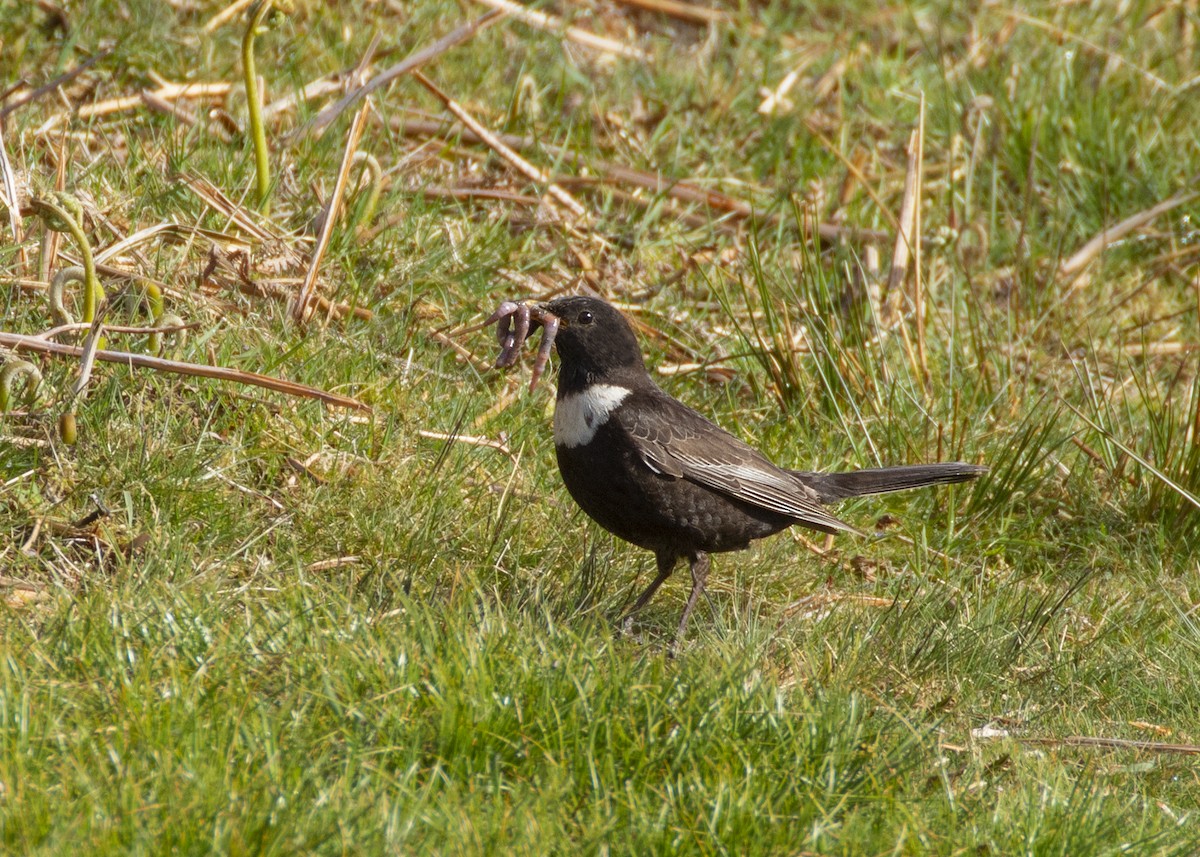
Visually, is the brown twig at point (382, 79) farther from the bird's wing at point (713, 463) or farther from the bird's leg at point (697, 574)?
the bird's leg at point (697, 574)

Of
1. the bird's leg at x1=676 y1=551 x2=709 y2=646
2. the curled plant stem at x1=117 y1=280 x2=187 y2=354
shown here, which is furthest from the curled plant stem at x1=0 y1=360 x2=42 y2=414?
the bird's leg at x1=676 y1=551 x2=709 y2=646

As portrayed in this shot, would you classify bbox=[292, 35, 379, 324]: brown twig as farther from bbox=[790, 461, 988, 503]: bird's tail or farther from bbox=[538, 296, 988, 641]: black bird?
bbox=[790, 461, 988, 503]: bird's tail

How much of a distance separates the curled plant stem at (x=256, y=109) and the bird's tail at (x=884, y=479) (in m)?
2.47

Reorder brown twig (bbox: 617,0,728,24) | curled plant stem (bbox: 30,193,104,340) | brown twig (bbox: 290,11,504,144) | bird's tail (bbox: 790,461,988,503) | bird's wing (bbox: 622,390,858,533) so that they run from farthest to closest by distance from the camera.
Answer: brown twig (bbox: 617,0,728,24) → brown twig (bbox: 290,11,504,144) → bird's tail (bbox: 790,461,988,503) → bird's wing (bbox: 622,390,858,533) → curled plant stem (bbox: 30,193,104,340)

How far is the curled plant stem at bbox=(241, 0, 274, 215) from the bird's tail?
2.47m

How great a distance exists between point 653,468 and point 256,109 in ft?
7.33

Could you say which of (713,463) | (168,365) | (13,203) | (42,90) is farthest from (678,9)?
(168,365)

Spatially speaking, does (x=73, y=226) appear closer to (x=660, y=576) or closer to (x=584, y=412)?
(x=584, y=412)

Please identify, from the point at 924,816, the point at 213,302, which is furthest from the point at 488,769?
the point at 213,302

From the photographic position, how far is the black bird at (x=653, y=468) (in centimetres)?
469

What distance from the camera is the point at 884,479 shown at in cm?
519

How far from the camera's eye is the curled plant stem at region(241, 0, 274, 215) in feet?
17.5

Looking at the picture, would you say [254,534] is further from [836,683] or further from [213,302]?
[836,683]

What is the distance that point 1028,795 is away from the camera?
3.37 metres
